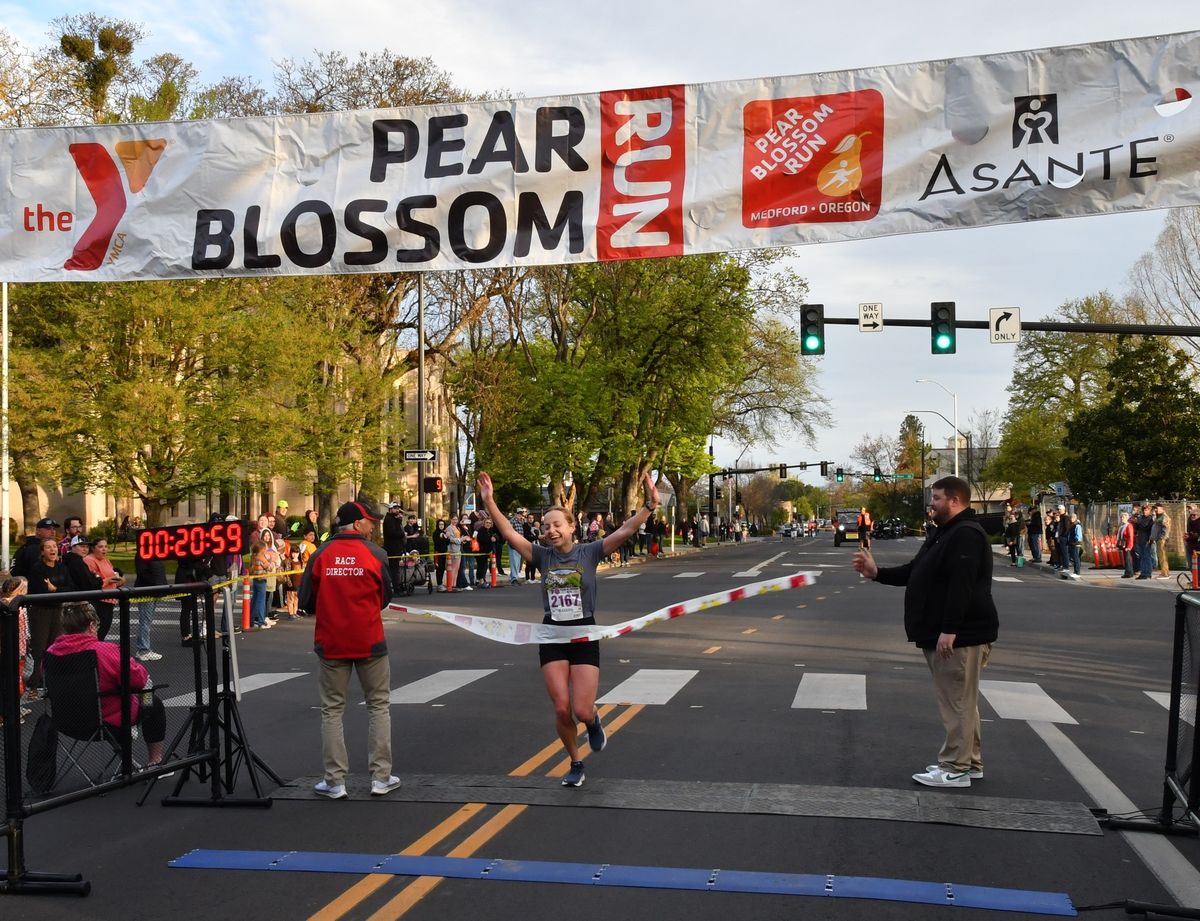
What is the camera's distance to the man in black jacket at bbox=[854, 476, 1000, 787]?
803 centimetres

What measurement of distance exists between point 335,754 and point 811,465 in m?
74.5

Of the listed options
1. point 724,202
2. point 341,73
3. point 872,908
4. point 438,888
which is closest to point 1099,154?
point 724,202

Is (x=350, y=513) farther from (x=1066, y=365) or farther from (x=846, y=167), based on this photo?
(x=1066, y=365)

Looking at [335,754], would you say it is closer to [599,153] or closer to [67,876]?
[67,876]

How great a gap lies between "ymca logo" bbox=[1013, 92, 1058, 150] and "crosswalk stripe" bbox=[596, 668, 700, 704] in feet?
23.5

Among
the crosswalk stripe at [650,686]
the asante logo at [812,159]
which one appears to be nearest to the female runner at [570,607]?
the asante logo at [812,159]

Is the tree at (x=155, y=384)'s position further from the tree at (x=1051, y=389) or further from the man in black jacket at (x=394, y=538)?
the tree at (x=1051, y=389)

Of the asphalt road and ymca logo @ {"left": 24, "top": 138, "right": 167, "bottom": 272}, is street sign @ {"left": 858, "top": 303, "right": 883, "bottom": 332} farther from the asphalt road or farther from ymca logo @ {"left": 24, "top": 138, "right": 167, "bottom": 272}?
ymca logo @ {"left": 24, "top": 138, "right": 167, "bottom": 272}

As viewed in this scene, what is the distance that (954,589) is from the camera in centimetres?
801

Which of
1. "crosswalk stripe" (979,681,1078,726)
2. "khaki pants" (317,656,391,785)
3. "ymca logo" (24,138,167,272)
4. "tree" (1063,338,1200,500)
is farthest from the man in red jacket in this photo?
"tree" (1063,338,1200,500)

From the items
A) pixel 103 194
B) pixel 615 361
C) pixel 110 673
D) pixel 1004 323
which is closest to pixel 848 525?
pixel 615 361

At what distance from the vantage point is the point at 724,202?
6207 millimetres

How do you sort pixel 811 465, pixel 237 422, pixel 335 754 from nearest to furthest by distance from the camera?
pixel 335 754 → pixel 237 422 → pixel 811 465

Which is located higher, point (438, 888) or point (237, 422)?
point (237, 422)
